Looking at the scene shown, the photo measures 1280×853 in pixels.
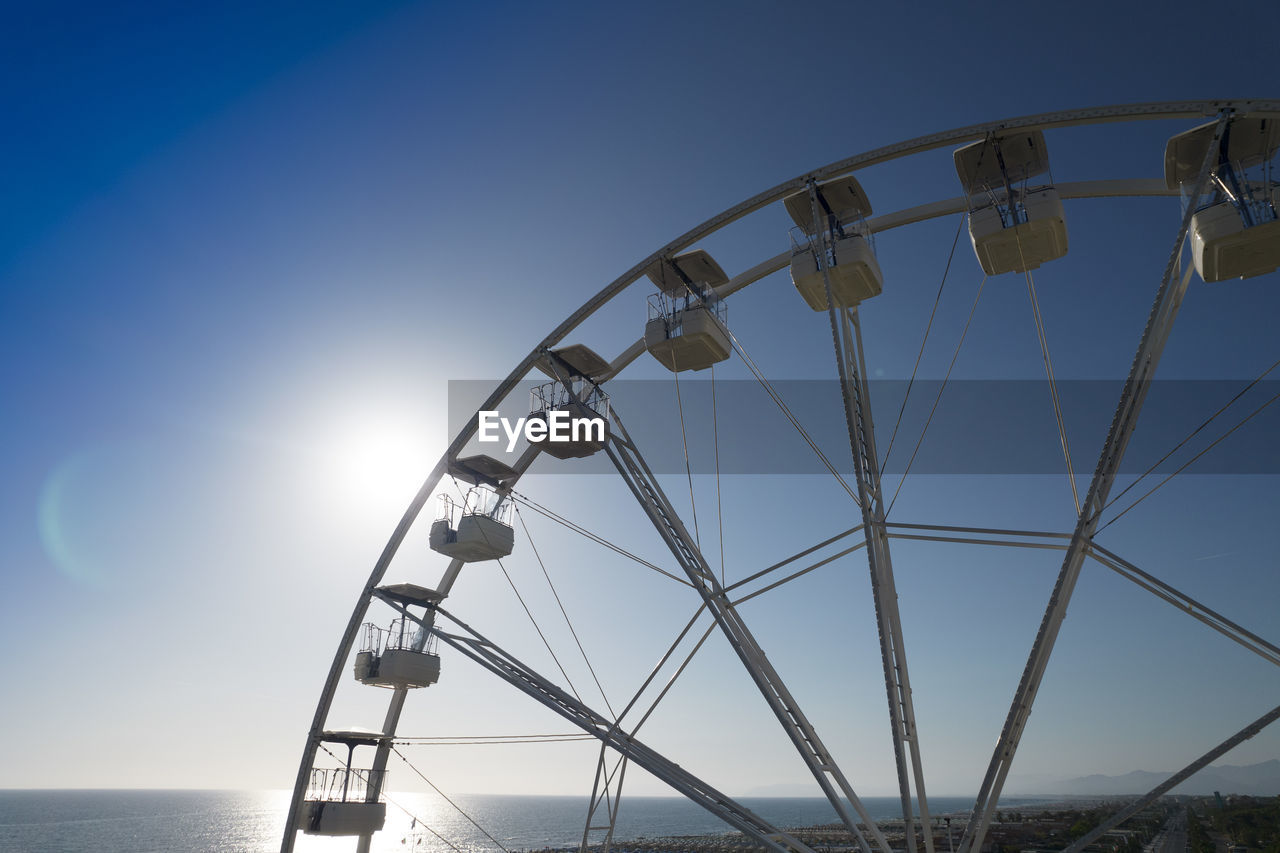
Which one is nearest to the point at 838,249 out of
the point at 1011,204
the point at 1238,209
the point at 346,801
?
the point at 1011,204

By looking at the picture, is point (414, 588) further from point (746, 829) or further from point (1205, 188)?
point (1205, 188)

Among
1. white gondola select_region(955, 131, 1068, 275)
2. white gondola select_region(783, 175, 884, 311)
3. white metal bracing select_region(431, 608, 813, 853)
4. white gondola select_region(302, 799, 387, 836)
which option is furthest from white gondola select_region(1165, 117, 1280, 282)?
white gondola select_region(302, 799, 387, 836)

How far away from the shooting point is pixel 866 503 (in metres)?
14.6

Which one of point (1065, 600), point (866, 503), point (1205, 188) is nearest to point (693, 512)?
point (866, 503)

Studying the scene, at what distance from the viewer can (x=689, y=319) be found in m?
18.5

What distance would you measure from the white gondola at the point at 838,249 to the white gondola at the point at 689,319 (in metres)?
2.59

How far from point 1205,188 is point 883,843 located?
42.2 feet

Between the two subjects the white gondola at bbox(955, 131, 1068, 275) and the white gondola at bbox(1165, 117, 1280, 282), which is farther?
the white gondola at bbox(955, 131, 1068, 275)

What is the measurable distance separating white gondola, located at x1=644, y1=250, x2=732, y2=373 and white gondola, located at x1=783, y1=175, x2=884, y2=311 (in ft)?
8.49

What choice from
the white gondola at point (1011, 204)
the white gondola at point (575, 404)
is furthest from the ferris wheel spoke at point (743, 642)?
the white gondola at point (1011, 204)

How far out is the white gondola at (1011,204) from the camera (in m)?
14.8

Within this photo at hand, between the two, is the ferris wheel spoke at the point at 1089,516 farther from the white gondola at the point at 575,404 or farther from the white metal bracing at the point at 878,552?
the white gondola at the point at 575,404

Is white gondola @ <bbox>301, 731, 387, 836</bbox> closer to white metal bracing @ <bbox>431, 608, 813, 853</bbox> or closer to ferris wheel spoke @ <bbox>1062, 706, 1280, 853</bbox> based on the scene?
white metal bracing @ <bbox>431, 608, 813, 853</bbox>

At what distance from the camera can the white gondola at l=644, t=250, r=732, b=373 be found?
60.9 ft
